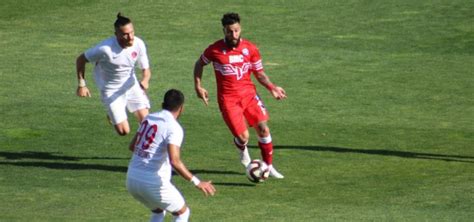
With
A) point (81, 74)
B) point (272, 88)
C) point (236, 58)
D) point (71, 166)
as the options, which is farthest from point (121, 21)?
point (71, 166)

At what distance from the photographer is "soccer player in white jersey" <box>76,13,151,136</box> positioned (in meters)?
18.8

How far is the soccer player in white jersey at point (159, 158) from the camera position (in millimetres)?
13328

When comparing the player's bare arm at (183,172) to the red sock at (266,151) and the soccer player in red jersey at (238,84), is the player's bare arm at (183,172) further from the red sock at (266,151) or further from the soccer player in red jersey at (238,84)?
the red sock at (266,151)

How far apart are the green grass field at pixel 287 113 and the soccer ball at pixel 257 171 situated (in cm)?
18

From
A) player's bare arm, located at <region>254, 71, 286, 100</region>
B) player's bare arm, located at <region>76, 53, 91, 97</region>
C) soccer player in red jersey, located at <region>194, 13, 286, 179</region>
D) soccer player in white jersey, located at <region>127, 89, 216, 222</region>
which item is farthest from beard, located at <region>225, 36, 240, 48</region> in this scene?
soccer player in white jersey, located at <region>127, 89, 216, 222</region>

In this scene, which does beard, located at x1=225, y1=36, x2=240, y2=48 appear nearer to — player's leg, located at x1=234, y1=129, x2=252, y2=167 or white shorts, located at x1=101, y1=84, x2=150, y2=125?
player's leg, located at x1=234, y1=129, x2=252, y2=167

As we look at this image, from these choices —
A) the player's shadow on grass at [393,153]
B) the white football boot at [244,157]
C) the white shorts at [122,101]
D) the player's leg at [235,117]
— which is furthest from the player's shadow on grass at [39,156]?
the player's shadow on grass at [393,153]

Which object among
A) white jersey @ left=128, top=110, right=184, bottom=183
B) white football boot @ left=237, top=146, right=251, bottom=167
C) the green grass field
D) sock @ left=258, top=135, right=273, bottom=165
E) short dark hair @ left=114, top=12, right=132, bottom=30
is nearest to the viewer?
white jersey @ left=128, top=110, right=184, bottom=183

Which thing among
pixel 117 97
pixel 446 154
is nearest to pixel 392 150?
pixel 446 154

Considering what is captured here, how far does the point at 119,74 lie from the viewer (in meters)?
19.2

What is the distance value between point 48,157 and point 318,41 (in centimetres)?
1181

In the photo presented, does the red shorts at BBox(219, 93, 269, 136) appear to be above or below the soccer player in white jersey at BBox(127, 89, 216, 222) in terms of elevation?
below

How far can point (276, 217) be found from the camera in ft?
51.8

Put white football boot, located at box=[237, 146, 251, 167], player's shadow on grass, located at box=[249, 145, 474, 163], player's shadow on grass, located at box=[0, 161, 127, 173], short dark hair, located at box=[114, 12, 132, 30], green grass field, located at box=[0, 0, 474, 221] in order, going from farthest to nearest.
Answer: player's shadow on grass, located at box=[249, 145, 474, 163], player's shadow on grass, located at box=[0, 161, 127, 173], white football boot, located at box=[237, 146, 251, 167], short dark hair, located at box=[114, 12, 132, 30], green grass field, located at box=[0, 0, 474, 221]
